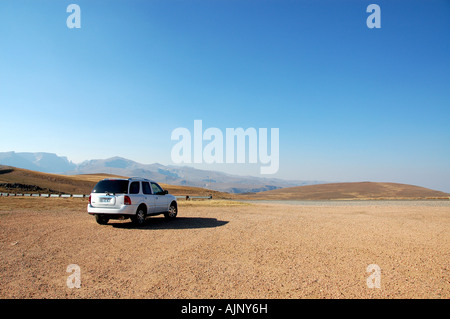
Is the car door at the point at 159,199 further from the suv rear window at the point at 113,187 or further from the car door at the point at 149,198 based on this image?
the suv rear window at the point at 113,187

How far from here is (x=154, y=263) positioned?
648cm

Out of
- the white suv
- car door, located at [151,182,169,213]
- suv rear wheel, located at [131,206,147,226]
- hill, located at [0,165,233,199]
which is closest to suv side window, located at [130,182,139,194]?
the white suv

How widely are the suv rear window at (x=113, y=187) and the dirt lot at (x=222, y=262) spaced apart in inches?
61.8

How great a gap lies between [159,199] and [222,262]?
25.5ft

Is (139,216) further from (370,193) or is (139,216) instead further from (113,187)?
(370,193)

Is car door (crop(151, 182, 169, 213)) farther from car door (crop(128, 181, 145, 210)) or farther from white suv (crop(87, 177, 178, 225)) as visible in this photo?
car door (crop(128, 181, 145, 210))

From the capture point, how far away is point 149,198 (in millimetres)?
12805

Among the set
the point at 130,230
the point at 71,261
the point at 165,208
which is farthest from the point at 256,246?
the point at 165,208

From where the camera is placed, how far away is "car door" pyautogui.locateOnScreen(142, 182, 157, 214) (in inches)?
499

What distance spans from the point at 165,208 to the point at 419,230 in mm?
11318

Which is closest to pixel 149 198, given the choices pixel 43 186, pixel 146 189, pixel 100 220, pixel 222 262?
pixel 146 189

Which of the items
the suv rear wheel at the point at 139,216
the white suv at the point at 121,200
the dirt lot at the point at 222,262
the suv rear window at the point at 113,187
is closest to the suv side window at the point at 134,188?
the white suv at the point at 121,200
